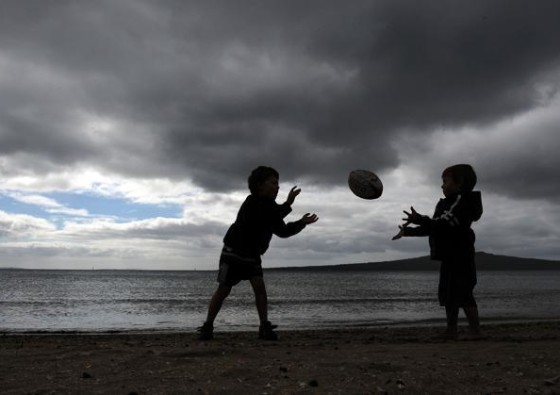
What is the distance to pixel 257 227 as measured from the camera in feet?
21.0

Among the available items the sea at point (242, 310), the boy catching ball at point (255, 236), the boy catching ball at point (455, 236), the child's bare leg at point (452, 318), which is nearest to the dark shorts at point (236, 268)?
the boy catching ball at point (255, 236)

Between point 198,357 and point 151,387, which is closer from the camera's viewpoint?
point 151,387

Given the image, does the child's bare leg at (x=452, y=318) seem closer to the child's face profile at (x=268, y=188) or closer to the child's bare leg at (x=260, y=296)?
the child's bare leg at (x=260, y=296)

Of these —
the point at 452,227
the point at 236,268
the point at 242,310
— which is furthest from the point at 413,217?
the point at 242,310

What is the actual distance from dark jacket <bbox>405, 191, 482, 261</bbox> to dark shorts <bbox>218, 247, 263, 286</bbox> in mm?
2061

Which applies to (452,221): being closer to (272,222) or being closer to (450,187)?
(450,187)

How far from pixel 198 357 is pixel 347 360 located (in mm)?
1472

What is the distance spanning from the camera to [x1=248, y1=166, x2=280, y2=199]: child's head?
654cm

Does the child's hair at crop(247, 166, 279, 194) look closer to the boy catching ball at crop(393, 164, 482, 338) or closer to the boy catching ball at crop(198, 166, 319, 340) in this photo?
the boy catching ball at crop(198, 166, 319, 340)

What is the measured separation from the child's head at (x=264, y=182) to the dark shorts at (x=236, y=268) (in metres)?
0.90

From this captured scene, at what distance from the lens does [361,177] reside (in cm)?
734

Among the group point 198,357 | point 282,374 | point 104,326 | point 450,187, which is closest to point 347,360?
point 282,374

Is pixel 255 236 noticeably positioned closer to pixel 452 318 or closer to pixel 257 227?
pixel 257 227

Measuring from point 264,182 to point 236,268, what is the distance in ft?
4.03
